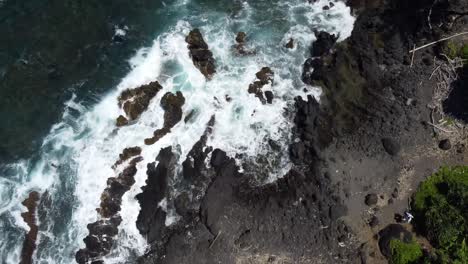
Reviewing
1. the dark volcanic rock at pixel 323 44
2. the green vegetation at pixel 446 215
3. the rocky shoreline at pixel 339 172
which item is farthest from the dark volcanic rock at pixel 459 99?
the dark volcanic rock at pixel 323 44

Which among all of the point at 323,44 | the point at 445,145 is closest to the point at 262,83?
the point at 323,44

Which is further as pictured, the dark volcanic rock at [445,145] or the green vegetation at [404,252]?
the dark volcanic rock at [445,145]

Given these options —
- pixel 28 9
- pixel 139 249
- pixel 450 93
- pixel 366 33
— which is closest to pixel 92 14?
pixel 28 9

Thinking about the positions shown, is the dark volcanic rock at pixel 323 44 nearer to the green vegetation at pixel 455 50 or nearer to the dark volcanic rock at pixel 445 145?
the green vegetation at pixel 455 50

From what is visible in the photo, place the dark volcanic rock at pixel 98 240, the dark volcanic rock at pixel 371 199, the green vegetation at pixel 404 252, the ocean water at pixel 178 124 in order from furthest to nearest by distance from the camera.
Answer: the ocean water at pixel 178 124 → the dark volcanic rock at pixel 98 240 → the dark volcanic rock at pixel 371 199 → the green vegetation at pixel 404 252

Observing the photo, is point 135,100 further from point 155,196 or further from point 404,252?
point 404,252

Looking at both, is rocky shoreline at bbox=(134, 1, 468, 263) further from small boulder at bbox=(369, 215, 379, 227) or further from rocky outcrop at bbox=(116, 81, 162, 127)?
rocky outcrop at bbox=(116, 81, 162, 127)

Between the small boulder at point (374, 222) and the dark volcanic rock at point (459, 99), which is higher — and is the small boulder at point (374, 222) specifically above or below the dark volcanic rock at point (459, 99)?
below
